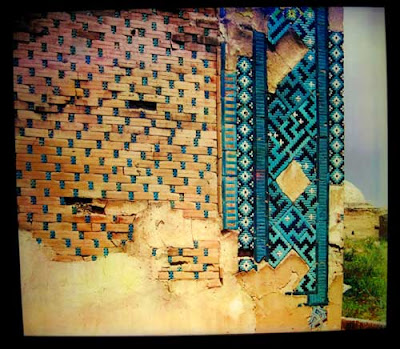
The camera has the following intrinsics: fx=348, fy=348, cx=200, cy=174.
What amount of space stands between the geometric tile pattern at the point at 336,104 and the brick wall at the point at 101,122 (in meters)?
0.76

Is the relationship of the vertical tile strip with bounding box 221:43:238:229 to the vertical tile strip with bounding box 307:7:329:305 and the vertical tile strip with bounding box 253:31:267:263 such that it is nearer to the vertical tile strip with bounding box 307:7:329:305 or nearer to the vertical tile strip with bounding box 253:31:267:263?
the vertical tile strip with bounding box 253:31:267:263

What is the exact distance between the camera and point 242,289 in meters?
2.22

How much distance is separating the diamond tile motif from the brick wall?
1.53 ft

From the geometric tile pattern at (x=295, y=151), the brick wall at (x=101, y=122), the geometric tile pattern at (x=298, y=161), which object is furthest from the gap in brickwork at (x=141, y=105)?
the geometric tile pattern at (x=295, y=151)

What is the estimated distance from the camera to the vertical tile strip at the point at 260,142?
2236mm

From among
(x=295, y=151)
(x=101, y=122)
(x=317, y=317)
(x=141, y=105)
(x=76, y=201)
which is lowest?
(x=317, y=317)

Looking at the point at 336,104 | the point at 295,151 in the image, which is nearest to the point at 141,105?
the point at 295,151

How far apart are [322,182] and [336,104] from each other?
51 centimetres

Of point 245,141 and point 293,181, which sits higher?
point 245,141

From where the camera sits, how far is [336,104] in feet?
7.39

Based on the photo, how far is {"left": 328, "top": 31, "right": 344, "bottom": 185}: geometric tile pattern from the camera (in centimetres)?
225

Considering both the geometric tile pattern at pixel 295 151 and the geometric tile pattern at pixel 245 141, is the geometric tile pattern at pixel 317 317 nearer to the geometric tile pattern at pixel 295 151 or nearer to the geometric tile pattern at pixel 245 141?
the geometric tile pattern at pixel 295 151

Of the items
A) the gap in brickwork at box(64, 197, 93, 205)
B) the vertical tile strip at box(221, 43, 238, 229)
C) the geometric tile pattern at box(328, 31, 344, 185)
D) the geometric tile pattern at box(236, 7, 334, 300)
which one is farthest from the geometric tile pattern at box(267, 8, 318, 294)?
the gap in brickwork at box(64, 197, 93, 205)

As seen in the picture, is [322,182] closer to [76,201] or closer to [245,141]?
[245,141]
